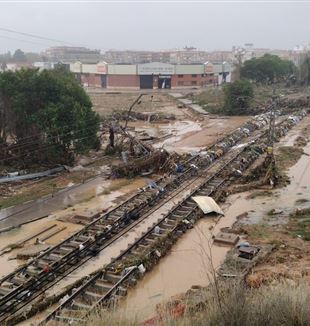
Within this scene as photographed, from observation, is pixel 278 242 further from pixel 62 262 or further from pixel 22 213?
pixel 22 213

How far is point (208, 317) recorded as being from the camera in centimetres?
758

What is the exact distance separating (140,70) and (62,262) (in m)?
71.1

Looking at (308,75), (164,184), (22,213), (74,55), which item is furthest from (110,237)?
(74,55)

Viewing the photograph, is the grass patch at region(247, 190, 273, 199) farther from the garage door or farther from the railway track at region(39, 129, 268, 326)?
the garage door

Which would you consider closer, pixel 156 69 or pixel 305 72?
pixel 156 69

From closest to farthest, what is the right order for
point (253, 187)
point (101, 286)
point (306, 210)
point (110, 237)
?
1. point (101, 286)
2. point (110, 237)
3. point (306, 210)
4. point (253, 187)

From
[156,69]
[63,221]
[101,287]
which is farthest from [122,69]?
[101,287]

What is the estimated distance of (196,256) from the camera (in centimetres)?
1559

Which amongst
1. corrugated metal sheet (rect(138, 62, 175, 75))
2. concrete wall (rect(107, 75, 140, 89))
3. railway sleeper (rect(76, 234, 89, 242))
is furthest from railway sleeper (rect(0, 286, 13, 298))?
concrete wall (rect(107, 75, 140, 89))

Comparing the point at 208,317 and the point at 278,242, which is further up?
the point at 208,317

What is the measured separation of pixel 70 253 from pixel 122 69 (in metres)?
71.8

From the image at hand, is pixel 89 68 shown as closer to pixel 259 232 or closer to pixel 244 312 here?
pixel 259 232

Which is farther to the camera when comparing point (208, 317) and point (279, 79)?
point (279, 79)

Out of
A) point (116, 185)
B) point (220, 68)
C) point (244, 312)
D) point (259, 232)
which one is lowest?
point (116, 185)
